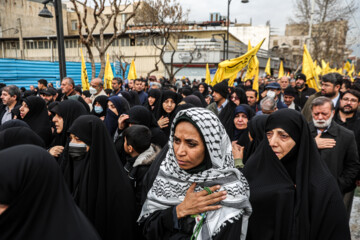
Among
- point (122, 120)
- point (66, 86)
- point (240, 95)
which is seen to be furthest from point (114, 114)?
point (240, 95)

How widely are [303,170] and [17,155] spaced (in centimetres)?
177

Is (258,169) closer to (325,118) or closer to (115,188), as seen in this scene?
(115,188)

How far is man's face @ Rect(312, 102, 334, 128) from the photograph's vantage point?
3.13m

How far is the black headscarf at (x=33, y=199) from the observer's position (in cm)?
121

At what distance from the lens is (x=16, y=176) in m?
1.21

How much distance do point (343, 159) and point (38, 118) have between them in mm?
4072

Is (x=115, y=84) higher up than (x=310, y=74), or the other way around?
(x=310, y=74)

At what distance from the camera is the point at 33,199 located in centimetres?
125

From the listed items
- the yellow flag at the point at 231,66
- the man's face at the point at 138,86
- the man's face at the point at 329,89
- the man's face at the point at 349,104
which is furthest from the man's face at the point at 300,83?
the man's face at the point at 138,86

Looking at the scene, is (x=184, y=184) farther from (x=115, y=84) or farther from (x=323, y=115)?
(x=115, y=84)

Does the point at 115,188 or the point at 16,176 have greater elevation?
the point at 16,176

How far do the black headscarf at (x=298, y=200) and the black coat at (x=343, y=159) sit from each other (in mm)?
1075

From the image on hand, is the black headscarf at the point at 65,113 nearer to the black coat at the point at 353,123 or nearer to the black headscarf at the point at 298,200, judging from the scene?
the black headscarf at the point at 298,200

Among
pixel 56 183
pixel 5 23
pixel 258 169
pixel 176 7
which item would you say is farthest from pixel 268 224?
pixel 5 23
